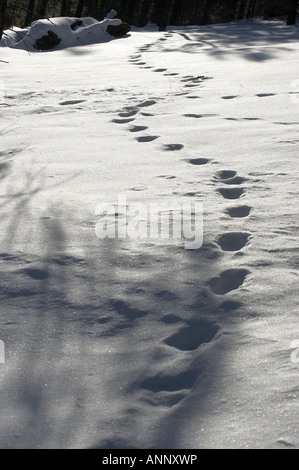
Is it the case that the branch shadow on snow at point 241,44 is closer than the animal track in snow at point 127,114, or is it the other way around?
the animal track in snow at point 127,114

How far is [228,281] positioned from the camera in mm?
2078

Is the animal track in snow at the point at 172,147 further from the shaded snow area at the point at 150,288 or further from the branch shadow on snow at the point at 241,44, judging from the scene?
the branch shadow on snow at the point at 241,44

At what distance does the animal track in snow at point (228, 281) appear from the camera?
2025mm

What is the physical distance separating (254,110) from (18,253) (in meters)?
2.99

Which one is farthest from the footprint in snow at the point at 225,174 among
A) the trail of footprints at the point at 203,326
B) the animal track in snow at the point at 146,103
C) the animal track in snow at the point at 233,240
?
the animal track in snow at the point at 146,103

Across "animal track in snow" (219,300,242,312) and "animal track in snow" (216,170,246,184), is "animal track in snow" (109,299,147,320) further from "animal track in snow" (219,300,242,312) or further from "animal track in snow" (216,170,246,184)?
"animal track in snow" (216,170,246,184)

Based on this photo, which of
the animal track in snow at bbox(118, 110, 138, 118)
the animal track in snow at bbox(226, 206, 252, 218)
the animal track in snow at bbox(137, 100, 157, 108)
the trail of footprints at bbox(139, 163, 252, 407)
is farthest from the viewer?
the animal track in snow at bbox(137, 100, 157, 108)

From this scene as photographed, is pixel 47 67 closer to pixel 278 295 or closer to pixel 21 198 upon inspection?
pixel 21 198

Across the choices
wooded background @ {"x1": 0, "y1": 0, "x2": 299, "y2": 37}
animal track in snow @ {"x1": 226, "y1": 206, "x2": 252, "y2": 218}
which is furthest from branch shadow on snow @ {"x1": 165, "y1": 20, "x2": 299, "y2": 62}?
animal track in snow @ {"x1": 226, "y1": 206, "x2": 252, "y2": 218}

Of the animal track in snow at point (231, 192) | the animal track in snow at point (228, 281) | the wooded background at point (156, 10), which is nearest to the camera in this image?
the animal track in snow at point (228, 281)

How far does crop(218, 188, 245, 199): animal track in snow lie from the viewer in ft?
9.28

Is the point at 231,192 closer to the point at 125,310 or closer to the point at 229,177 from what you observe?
the point at 229,177

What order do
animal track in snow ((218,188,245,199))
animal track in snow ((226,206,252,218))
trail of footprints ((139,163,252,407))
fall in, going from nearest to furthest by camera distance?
trail of footprints ((139,163,252,407))
animal track in snow ((226,206,252,218))
animal track in snow ((218,188,245,199))
